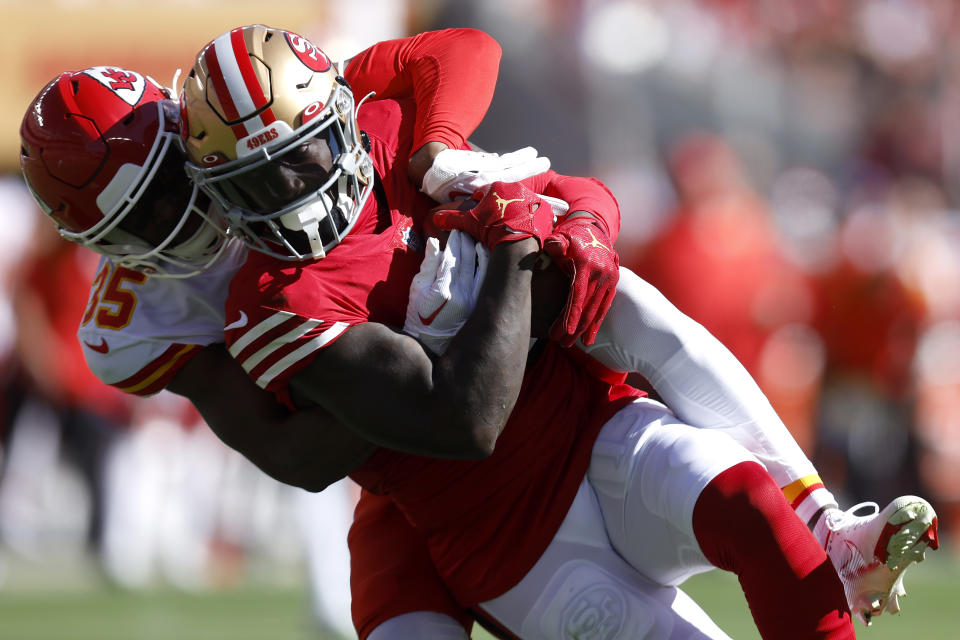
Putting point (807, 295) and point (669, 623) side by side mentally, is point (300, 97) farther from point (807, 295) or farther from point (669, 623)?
point (807, 295)

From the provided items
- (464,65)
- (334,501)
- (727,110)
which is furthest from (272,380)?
(727,110)

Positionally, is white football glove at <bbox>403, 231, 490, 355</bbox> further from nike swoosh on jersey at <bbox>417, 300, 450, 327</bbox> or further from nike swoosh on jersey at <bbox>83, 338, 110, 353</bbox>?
nike swoosh on jersey at <bbox>83, 338, 110, 353</bbox>

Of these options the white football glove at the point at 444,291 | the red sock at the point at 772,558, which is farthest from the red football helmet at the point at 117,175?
the red sock at the point at 772,558

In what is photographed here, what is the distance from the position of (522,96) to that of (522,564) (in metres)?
6.71

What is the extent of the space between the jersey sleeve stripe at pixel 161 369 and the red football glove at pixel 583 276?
0.76m

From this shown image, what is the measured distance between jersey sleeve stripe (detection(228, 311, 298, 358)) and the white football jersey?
0.85 ft

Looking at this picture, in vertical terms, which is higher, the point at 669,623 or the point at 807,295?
the point at 669,623

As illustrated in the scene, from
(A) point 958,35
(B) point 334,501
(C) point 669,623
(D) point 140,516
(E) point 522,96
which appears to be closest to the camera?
(C) point 669,623

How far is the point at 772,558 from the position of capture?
2299mm

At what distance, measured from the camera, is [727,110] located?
991 centimetres

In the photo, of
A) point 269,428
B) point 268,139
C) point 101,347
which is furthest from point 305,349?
point 101,347

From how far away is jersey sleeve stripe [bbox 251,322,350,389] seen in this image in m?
2.40

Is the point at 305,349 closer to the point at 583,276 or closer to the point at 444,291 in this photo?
the point at 444,291

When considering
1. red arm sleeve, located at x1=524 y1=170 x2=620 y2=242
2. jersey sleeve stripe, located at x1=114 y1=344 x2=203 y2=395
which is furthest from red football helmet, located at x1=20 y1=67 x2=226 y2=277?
red arm sleeve, located at x1=524 y1=170 x2=620 y2=242
